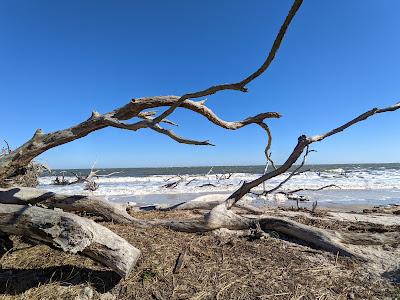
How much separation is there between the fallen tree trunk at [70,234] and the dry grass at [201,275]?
25 cm

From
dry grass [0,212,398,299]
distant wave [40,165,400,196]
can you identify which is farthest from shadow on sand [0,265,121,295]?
distant wave [40,165,400,196]

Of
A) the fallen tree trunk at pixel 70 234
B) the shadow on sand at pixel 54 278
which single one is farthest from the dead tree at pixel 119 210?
the shadow on sand at pixel 54 278

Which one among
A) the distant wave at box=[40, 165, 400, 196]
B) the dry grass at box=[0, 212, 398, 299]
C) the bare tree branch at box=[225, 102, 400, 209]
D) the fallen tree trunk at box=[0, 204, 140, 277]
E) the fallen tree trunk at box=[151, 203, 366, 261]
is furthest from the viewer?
the distant wave at box=[40, 165, 400, 196]

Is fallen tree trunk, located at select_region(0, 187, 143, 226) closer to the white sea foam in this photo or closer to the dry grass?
the dry grass

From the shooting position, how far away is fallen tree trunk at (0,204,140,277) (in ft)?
9.44

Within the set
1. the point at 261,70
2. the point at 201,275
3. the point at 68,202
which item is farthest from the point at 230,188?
the point at 261,70

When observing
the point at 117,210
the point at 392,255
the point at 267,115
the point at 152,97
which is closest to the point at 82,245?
the point at 152,97

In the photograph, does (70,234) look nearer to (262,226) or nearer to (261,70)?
(261,70)

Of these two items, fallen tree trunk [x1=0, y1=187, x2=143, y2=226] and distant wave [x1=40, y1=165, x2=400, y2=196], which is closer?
fallen tree trunk [x1=0, y1=187, x2=143, y2=226]

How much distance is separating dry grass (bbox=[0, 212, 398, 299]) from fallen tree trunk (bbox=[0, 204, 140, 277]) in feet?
0.83

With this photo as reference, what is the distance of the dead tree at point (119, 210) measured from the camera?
291cm

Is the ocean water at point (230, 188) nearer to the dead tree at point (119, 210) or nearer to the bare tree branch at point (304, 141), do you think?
the bare tree branch at point (304, 141)

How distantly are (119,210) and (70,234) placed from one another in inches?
95.2

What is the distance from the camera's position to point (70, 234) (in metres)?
2.88
